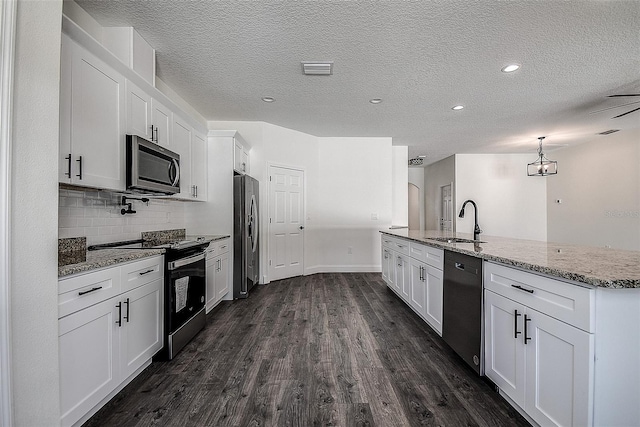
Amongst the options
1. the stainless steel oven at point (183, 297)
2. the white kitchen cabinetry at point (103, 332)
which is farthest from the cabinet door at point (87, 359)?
the stainless steel oven at point (183, 297)

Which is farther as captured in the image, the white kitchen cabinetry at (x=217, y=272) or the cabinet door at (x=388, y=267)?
the cabinet door at (x=388, y=267)

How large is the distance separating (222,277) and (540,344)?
125 inches

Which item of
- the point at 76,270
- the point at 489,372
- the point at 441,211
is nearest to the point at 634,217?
the point at 441,211

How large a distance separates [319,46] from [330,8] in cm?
47

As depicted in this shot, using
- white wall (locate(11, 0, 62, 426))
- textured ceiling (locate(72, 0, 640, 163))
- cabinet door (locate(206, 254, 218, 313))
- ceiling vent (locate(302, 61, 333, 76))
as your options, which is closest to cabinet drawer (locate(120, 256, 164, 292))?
white wall (locate(11, 0, 62, 426))

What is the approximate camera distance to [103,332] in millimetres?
1639

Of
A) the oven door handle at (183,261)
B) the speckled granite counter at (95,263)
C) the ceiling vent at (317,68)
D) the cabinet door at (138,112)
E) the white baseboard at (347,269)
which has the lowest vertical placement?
the white baseboard at (347,269)

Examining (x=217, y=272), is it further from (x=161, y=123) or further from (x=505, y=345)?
(x=505, y=345)

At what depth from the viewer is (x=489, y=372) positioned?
185 cm

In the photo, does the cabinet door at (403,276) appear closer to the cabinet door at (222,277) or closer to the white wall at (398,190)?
the cabinet door at (222,277)

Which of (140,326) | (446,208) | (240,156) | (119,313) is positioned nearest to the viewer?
(119,313)

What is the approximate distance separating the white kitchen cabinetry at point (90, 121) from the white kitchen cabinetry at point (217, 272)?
1328 mm

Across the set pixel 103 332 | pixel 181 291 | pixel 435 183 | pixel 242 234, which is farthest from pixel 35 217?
pixel 435 183

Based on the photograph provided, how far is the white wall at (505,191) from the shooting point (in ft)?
24.0
